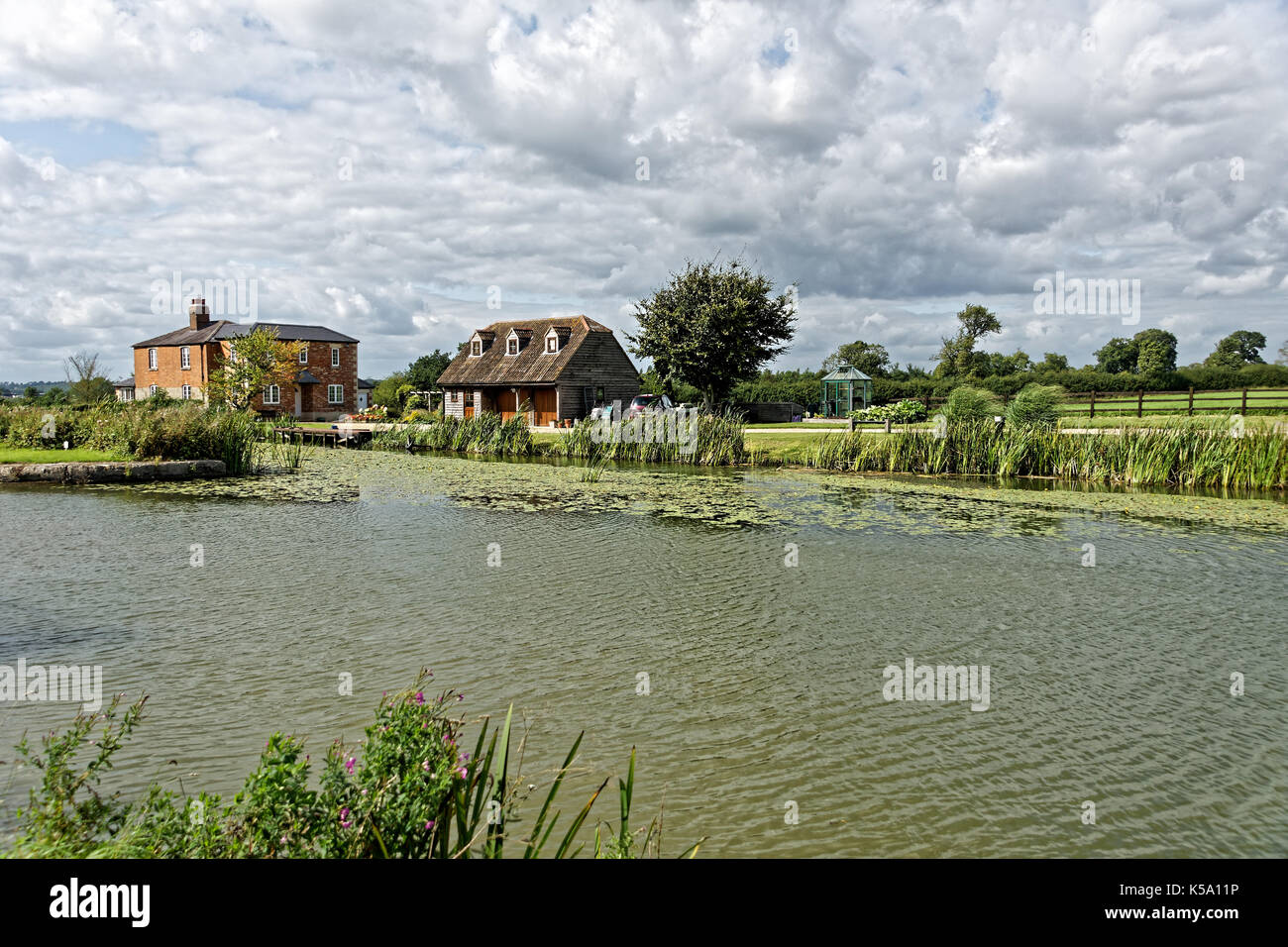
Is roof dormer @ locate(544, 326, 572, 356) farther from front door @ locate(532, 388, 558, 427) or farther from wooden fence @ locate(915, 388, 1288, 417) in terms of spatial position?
wooden fence @ locate(915, 388, 1288, 417)

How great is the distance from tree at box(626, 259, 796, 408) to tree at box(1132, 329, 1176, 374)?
3991cm

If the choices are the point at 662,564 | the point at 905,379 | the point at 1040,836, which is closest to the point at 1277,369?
the point at 905,379

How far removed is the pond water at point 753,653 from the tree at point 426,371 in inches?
2136

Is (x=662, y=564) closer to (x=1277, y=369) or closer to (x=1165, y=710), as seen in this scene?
(x=1165, y=710)

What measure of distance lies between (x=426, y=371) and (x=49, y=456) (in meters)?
48.7

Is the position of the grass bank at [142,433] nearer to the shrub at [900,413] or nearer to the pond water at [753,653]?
the pond water at [753,653]

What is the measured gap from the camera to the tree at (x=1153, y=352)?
71.1m

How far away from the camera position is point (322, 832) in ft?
10.9

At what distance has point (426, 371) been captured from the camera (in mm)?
71688

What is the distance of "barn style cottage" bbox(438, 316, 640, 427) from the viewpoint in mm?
45688

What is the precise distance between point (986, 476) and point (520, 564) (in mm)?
18579

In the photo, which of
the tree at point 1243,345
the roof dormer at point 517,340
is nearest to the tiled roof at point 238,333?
the roof dormer at point 517,340

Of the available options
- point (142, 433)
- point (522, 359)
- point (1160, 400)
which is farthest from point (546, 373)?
point (1160, 400)

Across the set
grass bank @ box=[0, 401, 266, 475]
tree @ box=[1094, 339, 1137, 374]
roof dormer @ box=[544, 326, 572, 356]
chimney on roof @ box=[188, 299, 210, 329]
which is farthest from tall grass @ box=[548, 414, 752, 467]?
tree @ box=[1094, 339, 1137, 374]
